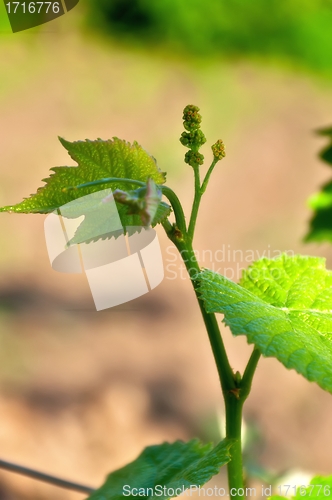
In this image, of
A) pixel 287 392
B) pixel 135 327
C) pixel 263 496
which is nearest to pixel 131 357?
Answer: pixel 135 327

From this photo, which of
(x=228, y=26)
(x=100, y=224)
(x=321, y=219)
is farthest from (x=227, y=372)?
(x=228, y=26)

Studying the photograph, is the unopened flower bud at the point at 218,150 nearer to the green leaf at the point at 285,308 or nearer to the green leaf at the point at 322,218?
the green leaf at the point at 285,308

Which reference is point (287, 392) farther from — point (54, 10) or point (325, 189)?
point (54, 10)

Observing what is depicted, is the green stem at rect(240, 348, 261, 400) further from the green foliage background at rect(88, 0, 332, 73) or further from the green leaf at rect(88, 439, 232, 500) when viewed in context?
the green foliage background at rect(88, 0, 332, 73)

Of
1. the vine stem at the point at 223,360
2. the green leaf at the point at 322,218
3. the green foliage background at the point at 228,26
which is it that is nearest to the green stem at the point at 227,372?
the vine stem at the point at 223,360

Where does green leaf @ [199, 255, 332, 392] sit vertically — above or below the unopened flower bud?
below

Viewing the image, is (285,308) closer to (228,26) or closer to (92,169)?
(92,169)

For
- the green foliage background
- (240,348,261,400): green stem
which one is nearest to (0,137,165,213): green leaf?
(240,348,261,400): green stem
